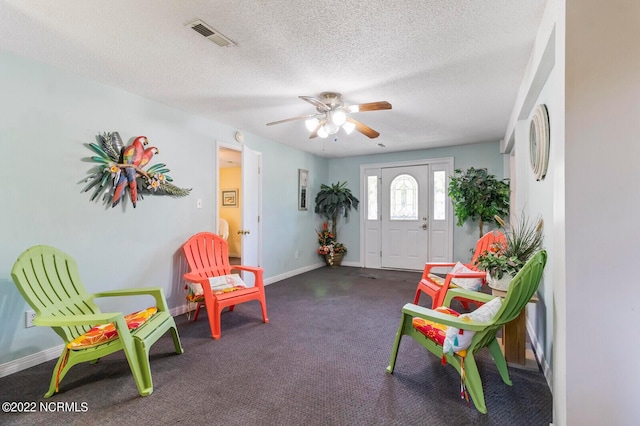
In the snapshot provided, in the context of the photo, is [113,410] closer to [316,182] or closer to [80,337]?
[80,337]

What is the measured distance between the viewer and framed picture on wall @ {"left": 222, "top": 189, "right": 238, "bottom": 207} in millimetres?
6934

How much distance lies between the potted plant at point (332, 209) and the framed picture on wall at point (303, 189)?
380 mm

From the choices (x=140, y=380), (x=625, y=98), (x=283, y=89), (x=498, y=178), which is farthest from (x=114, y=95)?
(x=498, y=178)

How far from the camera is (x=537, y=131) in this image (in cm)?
241

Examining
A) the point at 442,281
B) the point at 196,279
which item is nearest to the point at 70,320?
the point at 196,279

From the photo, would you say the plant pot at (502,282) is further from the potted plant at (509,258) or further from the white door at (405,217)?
the white door at (405,217)

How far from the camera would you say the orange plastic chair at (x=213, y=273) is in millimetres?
2865

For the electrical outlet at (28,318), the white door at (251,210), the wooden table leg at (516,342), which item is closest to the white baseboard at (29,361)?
the electrical outlet at (28,318)

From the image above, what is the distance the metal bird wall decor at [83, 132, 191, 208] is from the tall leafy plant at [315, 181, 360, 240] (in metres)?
3.37

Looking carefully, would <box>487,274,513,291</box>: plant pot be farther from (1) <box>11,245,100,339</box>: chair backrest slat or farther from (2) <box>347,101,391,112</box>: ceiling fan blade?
(1) <box>11,245,100,339</box>: chair backrest slat

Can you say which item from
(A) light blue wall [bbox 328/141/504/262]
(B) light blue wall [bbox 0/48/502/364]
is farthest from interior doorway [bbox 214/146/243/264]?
(B) light blue wall [bbox 0/48/502/364]

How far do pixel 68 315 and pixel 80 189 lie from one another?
1098 millimetres

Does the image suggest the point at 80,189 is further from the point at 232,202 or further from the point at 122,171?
the point at 232,202

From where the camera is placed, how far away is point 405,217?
5988 mm
